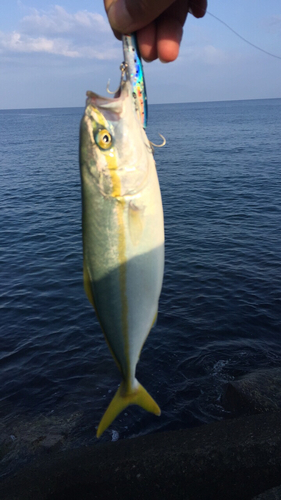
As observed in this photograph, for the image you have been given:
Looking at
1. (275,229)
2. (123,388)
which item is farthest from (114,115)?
(275,229)

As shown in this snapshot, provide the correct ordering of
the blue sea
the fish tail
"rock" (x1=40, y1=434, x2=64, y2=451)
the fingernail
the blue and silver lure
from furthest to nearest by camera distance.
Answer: the blue sea < "rock" (x1=40, y1=434, x2=64, y2=451) < the fish tail < the blue and silver lure < the fingernail

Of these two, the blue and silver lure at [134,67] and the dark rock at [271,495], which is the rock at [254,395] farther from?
the blue and silver lure at [134,67]

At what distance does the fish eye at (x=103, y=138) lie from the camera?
2350 mm

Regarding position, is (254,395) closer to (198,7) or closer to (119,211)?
(119,211)

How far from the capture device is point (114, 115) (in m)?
2.38

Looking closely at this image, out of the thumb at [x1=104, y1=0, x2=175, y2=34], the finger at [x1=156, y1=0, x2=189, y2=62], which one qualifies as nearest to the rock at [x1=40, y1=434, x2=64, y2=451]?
the finger at [x1=156, y1=0, x2=189, y2=62]

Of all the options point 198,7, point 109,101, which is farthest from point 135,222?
point 198,7

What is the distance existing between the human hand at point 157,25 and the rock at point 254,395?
737 centimetres

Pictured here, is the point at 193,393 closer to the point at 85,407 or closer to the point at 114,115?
the point at 85,407

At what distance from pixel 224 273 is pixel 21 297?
770cm

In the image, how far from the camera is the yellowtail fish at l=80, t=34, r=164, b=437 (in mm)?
2377

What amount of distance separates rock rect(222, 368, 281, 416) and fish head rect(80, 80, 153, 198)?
7183 mm

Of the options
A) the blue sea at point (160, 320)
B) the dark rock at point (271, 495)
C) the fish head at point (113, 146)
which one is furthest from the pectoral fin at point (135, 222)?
the blue sea at point (160, 320)

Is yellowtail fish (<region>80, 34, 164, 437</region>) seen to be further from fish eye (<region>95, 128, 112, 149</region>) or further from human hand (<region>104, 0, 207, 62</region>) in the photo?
human hand (<region>104, 0, 207, 62</region>)
